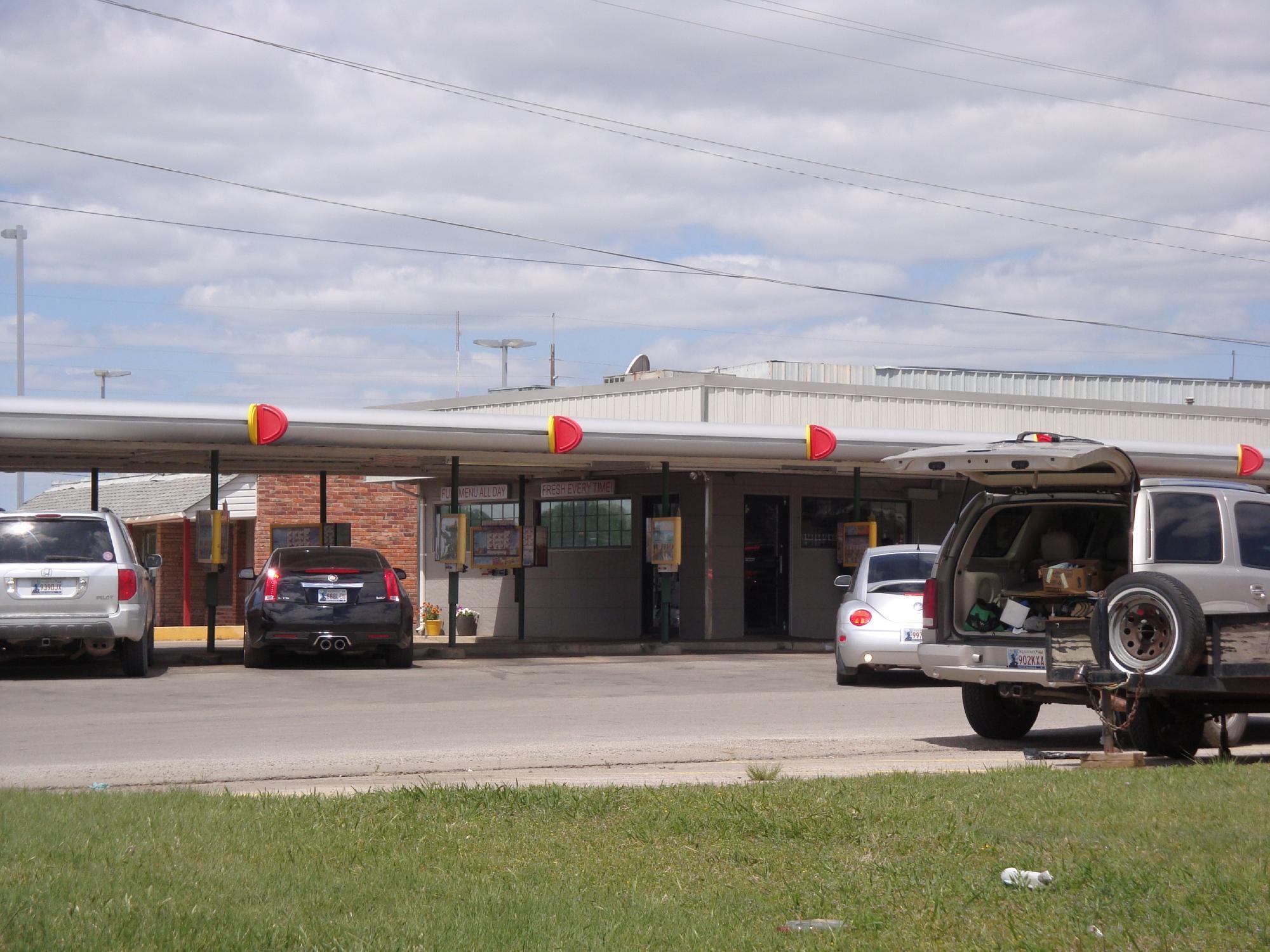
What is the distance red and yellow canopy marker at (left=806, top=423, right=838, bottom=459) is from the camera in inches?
882

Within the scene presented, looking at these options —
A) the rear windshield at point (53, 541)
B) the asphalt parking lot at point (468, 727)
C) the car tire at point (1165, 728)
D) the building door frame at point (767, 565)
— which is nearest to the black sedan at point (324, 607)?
the asphalt parking lot at point (468, 727)

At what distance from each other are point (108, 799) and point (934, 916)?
4.39 meters

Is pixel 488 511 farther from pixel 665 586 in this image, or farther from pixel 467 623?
pixel 665 586

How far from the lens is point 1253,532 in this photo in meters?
10.1

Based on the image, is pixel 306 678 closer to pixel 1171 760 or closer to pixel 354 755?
pixel 354 755

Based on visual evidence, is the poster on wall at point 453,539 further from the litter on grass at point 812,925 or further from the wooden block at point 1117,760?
the litter on grass at point 812,925

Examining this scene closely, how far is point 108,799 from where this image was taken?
7492mm

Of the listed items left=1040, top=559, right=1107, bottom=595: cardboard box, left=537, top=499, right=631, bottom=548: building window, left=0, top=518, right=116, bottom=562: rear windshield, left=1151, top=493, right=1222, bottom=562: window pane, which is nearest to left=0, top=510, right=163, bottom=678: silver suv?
left=0, top=518, right=116, bottom=562: rear windshield

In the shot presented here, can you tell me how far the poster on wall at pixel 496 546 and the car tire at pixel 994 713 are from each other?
1410 cm

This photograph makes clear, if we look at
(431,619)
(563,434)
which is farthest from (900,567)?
(431,619)

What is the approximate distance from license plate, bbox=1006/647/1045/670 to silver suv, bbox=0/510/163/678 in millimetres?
9953

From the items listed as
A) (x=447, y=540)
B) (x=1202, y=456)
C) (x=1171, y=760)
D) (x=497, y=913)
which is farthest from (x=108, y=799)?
(x=1202, y=456)

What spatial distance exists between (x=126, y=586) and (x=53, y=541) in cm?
93

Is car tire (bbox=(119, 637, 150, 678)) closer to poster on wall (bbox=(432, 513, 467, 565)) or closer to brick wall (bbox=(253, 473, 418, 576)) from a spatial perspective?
poster on wall (bbox=(432, 513, 467, 565))
